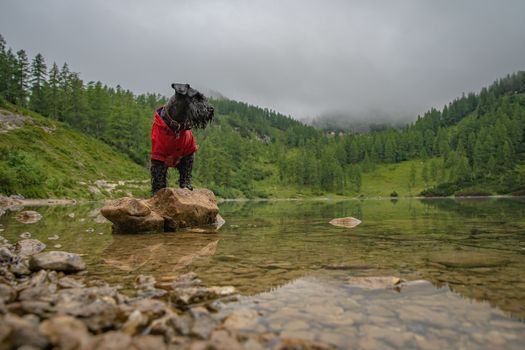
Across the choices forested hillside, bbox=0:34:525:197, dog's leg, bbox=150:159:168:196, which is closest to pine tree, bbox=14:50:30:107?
forested hillside, bbox=0:34:525:197

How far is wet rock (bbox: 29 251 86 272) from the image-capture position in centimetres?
594

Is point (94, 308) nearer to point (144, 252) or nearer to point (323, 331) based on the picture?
point (323, 331)

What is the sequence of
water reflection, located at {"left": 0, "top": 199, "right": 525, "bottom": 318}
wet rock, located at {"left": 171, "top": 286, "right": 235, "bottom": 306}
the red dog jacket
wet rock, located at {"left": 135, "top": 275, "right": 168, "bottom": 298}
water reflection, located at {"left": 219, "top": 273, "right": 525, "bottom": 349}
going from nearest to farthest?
water reflection, located at {"left": 219, "top": 273, "right": 525, "bottom": 349}, wet rock, located at {"left": 171, "top": 286, "right": 235, "bottom": 306}, wet rock, located at {"left": 135, "top": 275, "right": 168, "bottom": 298}, water reflection, located at {"left": 0, "top": 199, "right": 525, "bottom": 318}, the red dog jacket

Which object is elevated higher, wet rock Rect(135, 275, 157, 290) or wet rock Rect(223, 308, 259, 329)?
wet rock Rect(135, 275, 157, 290)

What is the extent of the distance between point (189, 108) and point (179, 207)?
155 inches

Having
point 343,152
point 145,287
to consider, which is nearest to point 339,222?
point 145,287

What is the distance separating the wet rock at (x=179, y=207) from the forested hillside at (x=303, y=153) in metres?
37.2

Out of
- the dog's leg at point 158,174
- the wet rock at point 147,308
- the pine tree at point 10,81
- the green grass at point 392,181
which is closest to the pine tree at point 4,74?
the pine tree at point 10,81

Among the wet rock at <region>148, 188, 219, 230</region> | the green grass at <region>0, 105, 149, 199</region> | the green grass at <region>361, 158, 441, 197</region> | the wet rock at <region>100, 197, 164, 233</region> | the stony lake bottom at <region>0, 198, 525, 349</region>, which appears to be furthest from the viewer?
the green grass at <region>361, 158, 441, 197</region>

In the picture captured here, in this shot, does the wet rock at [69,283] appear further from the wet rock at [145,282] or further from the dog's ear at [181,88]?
the dog's ear at [181,88]

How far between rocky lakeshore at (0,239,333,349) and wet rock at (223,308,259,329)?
0.04 feet

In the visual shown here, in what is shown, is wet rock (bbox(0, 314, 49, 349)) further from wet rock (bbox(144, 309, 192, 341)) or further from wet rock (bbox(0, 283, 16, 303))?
wet rock (bbox(0, 283, 16, 303))

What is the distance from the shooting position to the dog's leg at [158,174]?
534 inches

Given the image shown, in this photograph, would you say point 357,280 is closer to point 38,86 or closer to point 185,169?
point 185,169
